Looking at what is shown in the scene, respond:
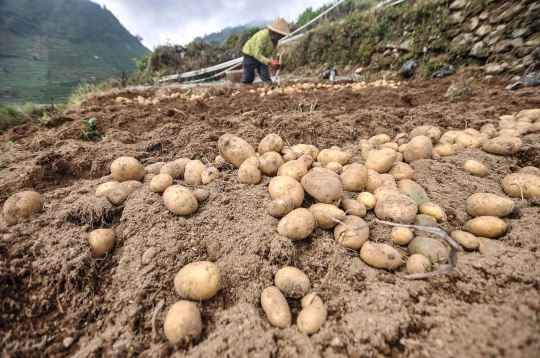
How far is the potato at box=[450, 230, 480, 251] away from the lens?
57.2 inches

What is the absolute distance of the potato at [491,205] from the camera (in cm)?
160

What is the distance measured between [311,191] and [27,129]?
482 centimetres

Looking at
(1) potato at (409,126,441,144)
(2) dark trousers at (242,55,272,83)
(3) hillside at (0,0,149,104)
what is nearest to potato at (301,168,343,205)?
(1) potato at (409,126,441,144)

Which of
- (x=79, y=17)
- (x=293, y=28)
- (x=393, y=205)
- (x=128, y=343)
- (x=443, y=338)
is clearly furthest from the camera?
(x=293, y=28)

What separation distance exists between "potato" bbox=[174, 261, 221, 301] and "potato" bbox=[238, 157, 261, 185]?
80 centimetres

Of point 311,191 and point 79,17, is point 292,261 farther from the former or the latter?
point 79,17

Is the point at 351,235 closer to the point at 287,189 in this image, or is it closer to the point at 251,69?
the point at 287,189

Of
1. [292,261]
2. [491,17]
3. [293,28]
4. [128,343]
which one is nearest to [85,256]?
[128,343]

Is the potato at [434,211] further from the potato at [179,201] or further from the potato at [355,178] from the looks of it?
the potato at [179,201]

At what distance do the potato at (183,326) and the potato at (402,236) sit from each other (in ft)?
4.11

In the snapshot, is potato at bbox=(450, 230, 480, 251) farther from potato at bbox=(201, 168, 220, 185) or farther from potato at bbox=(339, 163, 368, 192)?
potato at bbox=(201, 168, 220, 185)

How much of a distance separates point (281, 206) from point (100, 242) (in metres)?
1.13

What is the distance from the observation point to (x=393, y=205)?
A: 1619mm

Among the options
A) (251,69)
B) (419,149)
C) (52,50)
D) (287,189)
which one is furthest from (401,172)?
(52,50)
